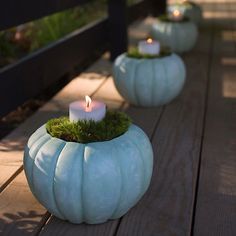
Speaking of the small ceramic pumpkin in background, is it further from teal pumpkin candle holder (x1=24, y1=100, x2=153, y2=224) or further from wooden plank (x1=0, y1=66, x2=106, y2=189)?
teal pumpkin candle holder (x1=24, y1=100, x2=153, y2=224)

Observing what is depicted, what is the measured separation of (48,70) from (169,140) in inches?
47.1

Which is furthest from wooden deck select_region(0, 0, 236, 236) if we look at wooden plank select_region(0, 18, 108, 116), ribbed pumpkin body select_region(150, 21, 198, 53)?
ribbed pumpkin body select_region(150, 21, 198, 53)

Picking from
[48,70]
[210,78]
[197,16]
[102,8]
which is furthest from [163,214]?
[102,8]

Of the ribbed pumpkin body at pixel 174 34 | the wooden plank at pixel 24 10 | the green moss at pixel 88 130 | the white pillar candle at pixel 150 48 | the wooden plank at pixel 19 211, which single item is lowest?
the ribbed pumpkin body at pixel 174 34

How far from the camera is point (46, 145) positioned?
1.79m

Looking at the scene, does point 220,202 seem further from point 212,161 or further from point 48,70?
point 48,70

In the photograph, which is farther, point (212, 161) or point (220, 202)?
point (212, 161)

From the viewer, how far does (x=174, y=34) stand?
461 centimetres

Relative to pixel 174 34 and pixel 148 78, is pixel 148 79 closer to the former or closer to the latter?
pixel 148 78

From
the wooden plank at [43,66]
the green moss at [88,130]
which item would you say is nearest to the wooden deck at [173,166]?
the wooden plank at [43,66]

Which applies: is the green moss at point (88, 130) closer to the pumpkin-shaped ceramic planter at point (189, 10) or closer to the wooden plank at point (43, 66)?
the wooden plank at point (43, 66)

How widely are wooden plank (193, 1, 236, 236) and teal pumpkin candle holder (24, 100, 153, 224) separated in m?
0.29

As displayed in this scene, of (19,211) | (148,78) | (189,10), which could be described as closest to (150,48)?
(148,78)

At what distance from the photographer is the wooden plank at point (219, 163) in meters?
1.88
